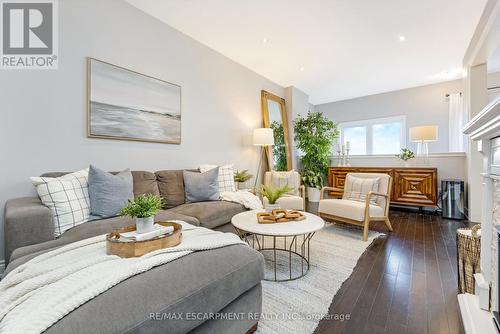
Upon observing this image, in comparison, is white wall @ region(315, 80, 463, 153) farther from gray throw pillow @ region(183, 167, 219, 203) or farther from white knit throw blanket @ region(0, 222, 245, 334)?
white knit throw blanket @ region(0, 222, 245, 334)

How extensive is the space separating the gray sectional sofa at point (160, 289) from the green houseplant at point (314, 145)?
12.9 feet

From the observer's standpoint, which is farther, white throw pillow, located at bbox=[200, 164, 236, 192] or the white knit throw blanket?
white throw pillow, located at bbox=[200, 164, 236, 192]

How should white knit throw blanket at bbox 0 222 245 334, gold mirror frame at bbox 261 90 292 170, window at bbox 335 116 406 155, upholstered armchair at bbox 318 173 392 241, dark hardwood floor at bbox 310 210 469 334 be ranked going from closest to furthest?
white knit throw blanket at bbox 0 222 245 334 < dark hardwood floor at bbox 310 210 469 334 < upholstered armchair at bbox 318 173 392 241 < gold mirror frame at bbox 261 90 292 170 < window at bbox 335 116 406 155

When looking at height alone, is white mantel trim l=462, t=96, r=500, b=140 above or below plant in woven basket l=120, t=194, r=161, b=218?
above

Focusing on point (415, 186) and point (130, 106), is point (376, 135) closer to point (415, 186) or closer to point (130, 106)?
point (415, 186)

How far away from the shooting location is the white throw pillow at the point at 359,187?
308 centimetres

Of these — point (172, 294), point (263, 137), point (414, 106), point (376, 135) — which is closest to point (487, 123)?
point (172, 294)

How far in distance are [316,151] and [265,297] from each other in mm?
3777

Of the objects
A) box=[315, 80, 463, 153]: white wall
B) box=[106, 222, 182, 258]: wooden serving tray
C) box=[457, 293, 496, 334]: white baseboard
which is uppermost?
box=[315, 80, 463, 153]: white wall

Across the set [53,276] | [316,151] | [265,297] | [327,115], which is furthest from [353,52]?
[53,276]

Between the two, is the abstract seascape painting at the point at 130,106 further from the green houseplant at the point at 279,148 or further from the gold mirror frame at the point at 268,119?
the green houseplant at the point at 279,148

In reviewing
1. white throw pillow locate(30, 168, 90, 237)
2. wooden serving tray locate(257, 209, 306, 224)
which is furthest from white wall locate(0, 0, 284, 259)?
wooden serving tray locate(257, 209, 306, 224)

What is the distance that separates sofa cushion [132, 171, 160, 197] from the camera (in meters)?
2.26

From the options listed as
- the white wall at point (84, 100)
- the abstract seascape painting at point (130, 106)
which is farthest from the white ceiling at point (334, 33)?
the abstract seascape painting at point (130, 106)
